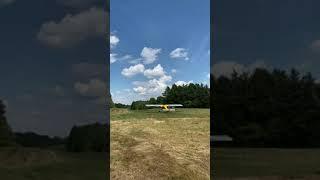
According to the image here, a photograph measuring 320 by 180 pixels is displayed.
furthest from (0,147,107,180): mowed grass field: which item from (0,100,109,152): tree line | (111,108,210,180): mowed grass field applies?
(111,108,210,180): mowed grass field

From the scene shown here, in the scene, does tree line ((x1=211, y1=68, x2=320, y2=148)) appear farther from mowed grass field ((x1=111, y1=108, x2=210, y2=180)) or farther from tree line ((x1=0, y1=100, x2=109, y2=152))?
mowed grass field ((x1=111, y1=108, x2=210, y2=180))

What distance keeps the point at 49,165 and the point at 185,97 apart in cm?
1459

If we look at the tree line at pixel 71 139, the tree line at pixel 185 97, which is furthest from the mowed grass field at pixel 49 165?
the tree line at pixel 185 97

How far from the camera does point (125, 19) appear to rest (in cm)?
1294

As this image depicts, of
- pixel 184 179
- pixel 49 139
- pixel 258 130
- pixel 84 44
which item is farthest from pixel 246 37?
pixel 184 179

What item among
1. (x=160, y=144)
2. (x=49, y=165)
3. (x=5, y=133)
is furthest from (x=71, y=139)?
(x=160, y=144)

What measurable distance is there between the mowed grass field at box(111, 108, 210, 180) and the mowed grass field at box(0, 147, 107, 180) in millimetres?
3801

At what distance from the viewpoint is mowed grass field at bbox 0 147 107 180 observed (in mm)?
4520

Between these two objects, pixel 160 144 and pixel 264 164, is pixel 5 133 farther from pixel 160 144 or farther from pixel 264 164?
pixel 160 144

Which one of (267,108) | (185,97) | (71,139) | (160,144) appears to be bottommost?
(160,144)

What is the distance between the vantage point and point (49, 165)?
4.65m

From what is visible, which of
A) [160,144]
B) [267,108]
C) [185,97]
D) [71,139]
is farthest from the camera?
[185,97]

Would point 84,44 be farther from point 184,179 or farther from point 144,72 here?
point 144,72

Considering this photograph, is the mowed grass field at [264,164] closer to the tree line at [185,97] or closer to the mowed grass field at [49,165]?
the mowed grass field at [49,165]
